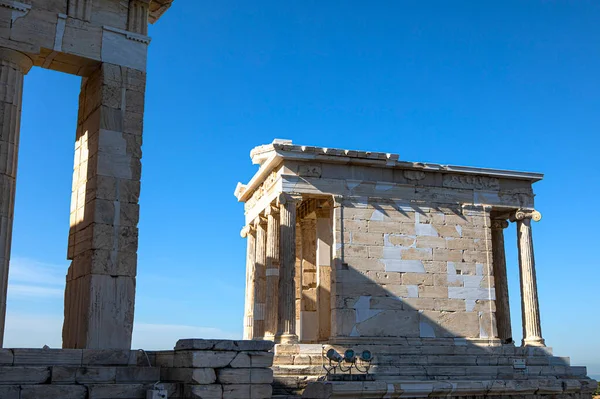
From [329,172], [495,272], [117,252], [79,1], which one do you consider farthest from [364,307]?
[79,1]

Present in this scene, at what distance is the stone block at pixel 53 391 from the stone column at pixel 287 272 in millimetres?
12039

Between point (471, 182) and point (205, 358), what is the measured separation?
17072 mm

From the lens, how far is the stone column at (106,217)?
13.1m

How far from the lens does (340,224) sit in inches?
949

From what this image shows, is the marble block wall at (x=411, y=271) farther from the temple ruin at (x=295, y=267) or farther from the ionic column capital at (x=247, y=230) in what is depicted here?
the ionic column capital at (x=247, y=230)

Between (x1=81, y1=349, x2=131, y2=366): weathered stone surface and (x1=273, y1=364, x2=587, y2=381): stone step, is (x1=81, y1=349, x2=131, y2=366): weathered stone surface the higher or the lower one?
the higher one

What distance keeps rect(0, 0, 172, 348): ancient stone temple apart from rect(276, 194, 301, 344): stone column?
986 centimetres

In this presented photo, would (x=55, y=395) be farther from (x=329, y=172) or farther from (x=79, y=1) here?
(x=329, y=172)

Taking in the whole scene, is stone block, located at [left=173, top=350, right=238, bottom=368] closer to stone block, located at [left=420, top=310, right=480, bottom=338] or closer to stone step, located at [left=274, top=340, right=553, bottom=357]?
stone step, located at [left=274, top=340, right=553, bottom=357]

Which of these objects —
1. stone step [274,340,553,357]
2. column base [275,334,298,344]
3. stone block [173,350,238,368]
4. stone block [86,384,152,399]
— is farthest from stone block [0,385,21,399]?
column base [275,334,298,344]

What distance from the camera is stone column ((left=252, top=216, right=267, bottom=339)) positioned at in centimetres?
2712

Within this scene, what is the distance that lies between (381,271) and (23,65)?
1414 cm

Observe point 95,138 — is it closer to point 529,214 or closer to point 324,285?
point 324,285

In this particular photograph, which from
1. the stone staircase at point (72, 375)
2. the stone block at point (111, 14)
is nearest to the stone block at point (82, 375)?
the stone staircase at point (72, 375)
